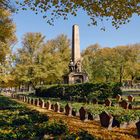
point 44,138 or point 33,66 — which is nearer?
point 44,138

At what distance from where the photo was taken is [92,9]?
13680 millimetres

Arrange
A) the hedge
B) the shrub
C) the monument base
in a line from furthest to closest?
1. the monument base
2. the hedge
3. the shrub

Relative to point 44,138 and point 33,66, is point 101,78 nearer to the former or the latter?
point 33,66

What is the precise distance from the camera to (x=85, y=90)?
1190 inches

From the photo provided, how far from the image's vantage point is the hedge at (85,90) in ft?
88.8

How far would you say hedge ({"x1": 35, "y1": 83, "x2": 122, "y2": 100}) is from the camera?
2708 centimetres

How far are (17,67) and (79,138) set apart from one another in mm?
50065

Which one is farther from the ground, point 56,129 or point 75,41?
point 75,41

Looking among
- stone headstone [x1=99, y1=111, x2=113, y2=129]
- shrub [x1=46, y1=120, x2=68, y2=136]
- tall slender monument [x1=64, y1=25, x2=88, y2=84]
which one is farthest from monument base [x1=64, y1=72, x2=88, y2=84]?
shrub [x1=46, y1=120, x2=68, y2=136]

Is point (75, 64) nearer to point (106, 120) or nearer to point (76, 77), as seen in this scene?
point (76, 77)

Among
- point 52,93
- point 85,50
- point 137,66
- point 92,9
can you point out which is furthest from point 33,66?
point 92,9

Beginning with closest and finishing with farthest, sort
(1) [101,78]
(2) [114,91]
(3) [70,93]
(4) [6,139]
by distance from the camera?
(4) [6,139]
(2) [114,91]
(3) [70,93]
(1) [101,78]

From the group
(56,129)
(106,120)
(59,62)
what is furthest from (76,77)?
(56,129)

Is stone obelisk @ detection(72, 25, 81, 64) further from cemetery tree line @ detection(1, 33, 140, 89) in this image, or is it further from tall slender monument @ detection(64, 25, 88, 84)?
cemetery tree line @ detection(1, 33, 140, 89)
